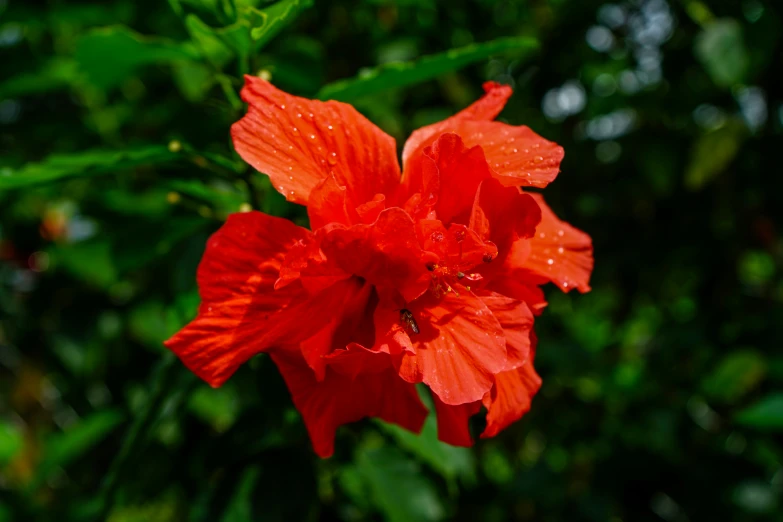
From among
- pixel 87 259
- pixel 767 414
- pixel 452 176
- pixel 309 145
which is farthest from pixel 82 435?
pixel 767 414

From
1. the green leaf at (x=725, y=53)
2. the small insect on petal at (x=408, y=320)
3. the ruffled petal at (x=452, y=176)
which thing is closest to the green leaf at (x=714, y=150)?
the green leaf at (x=725, y=53)

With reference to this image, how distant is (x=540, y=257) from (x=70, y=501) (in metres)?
2.14

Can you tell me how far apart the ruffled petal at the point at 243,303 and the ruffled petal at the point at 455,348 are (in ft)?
0.45

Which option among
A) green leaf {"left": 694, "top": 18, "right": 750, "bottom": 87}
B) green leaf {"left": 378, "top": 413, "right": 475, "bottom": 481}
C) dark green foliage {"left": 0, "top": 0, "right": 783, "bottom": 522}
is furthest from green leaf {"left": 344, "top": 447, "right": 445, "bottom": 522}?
green leaf {"left": 694, "top": 18, "right": 750, "bottom": 87}

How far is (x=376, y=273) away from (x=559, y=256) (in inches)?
12.9

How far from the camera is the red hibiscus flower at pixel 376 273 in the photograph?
2.73 ft

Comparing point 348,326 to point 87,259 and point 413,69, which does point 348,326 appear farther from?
point 87,259

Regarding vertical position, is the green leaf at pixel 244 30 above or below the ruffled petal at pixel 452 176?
above

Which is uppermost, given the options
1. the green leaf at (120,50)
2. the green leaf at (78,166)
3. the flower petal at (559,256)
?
the green leaf at (120,50)

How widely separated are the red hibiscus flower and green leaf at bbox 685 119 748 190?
1.11 metres

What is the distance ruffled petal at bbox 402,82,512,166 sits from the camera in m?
0.97

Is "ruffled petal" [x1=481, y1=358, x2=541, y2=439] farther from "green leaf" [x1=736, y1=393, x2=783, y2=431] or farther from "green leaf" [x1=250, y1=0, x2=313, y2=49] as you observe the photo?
"green leaf" [x1=736, y1=393, x2=783, y2=431]

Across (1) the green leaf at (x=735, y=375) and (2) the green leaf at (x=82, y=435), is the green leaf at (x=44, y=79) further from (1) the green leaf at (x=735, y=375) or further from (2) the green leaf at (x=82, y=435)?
(1) the green leaf at (x=735, y=375)

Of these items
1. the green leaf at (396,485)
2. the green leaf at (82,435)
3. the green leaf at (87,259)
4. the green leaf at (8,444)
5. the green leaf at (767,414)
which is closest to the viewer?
the green leaf at (396,485)
